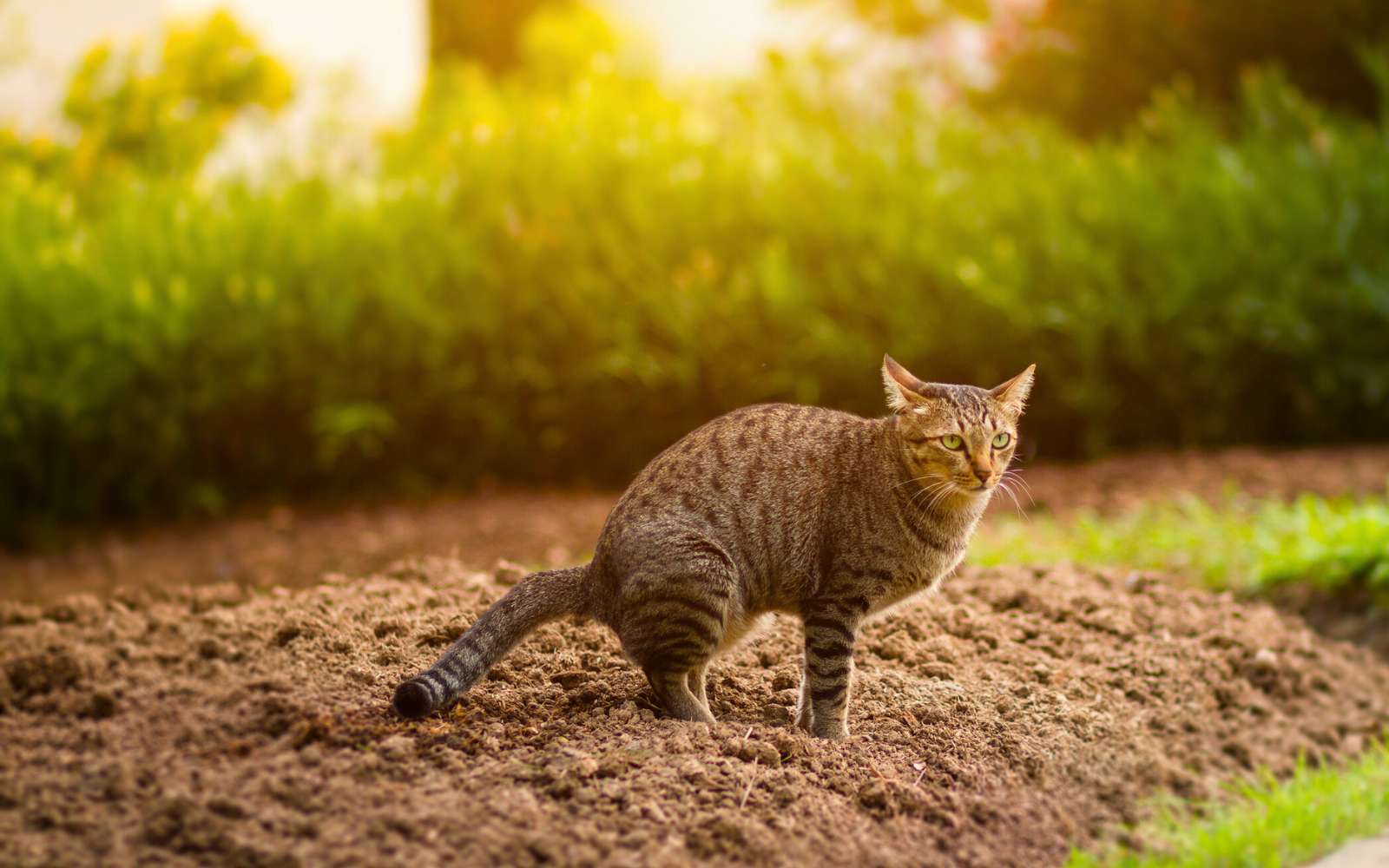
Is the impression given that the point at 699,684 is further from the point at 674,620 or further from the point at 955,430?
the point at 955,430

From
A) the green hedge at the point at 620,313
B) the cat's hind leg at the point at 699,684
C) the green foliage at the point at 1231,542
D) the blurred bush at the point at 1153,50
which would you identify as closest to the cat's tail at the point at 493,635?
the cat's hind leg at the point at 699,684

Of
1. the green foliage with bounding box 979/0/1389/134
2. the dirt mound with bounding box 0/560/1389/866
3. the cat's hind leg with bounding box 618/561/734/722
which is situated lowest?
the dirt mound with bounding box 0/560/1389/866

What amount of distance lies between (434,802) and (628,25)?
1562 centimetres

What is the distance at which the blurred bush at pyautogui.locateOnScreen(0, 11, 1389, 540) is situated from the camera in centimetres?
807

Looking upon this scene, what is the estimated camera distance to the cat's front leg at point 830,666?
3.88m

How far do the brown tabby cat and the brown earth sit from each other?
235 centimetres

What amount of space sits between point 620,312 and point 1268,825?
5053 mm

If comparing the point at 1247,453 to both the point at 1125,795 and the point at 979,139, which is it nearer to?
the point at 979,139

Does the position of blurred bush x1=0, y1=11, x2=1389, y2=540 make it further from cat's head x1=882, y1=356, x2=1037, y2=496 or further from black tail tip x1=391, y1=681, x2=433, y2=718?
black tail tip x1=391, y1=681, x2=433, y2=718

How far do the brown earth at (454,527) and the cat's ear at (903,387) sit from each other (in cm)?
265

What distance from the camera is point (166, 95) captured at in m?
10.5

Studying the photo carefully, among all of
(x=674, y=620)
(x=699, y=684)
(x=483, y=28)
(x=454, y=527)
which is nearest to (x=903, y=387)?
(x=674, y=620)

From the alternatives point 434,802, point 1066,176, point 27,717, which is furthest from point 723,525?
point 1066,176

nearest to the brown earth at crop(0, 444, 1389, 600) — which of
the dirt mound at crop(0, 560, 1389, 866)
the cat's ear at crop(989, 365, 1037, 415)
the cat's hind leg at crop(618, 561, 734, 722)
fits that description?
the dirt mound at crop(0, 560, 1389, 866)
